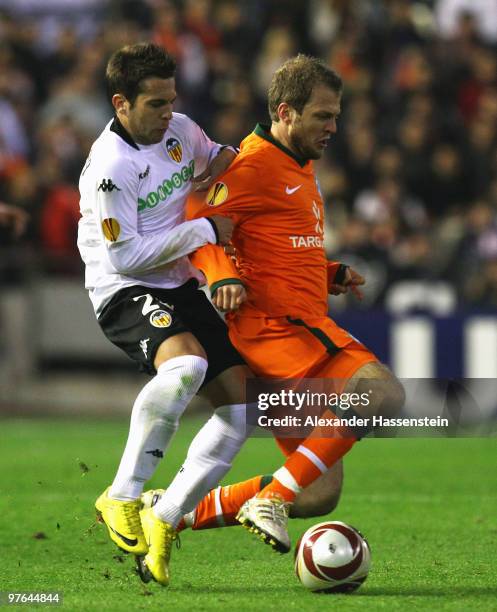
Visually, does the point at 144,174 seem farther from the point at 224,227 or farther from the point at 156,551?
the point at 156,551

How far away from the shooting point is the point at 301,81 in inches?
240

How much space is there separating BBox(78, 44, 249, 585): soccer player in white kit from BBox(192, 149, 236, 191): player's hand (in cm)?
16

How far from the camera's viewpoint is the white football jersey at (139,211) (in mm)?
5770

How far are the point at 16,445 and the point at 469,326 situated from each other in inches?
172

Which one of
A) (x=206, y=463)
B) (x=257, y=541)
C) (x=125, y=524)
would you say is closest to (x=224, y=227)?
(x=206, y=463)

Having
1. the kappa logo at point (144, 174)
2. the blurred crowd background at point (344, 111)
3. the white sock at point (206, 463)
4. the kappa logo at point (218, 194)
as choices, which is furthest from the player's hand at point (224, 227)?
the blurred crowd background at point (344, 111)

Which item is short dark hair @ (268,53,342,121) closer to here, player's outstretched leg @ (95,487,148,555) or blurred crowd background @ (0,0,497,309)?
player's outstretched leg @ (95,487,148,555)

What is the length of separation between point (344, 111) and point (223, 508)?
9483 mm

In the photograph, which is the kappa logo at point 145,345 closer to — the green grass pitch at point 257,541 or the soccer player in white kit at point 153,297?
the soccer player in white kit at point 153,297

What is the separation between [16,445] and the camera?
11.8m

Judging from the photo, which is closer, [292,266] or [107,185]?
[107,185]

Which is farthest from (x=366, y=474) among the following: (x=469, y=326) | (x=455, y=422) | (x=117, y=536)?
(x=117, y=536)

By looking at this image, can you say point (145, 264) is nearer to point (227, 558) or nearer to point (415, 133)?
point (227, 558)

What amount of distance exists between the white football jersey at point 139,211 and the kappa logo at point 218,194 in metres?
0.14
